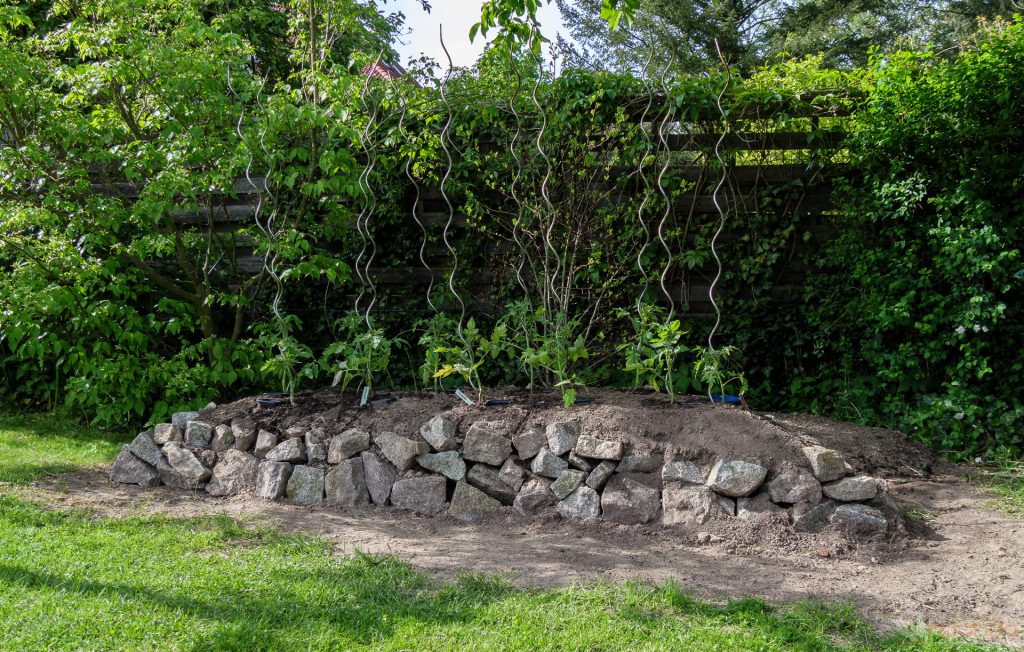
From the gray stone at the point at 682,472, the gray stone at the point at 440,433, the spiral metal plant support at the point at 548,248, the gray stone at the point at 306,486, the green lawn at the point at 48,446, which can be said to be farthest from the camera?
the spiral metal plant support at the point at 548,248

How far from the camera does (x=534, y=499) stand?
401 cm

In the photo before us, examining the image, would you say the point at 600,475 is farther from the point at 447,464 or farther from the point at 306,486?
the point at 306,486

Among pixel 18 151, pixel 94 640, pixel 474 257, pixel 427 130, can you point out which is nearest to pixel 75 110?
pixel 18 151

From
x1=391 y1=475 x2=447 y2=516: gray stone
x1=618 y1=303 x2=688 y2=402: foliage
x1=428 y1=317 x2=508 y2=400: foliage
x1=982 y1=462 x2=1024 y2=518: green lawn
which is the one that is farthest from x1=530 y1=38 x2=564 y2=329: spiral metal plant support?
x1=982 y1=462 x2=1024 y2=518: green lawn

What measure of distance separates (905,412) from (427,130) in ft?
12.1

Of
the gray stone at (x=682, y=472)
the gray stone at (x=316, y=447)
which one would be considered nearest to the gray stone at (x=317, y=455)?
the gray stone at (x=316, y=447)

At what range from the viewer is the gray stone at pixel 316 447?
435cm

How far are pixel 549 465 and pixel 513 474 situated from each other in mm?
206

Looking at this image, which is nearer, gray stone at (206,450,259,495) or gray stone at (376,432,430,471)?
gray stone at (376,432,430,471)

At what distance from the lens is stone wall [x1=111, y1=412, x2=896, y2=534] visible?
3695mm

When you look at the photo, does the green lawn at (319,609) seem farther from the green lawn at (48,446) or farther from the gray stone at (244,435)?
the green lawn at (48,446)

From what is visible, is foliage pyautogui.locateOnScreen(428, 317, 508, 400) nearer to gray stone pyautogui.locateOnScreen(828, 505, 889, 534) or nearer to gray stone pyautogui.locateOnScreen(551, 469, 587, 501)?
gray stone pyautogui.locateOnScreen(551, 469, 587, 501)

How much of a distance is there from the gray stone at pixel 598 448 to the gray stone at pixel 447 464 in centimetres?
63

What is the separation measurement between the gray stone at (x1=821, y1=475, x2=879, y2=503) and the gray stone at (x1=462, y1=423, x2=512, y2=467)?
1.56 metres
